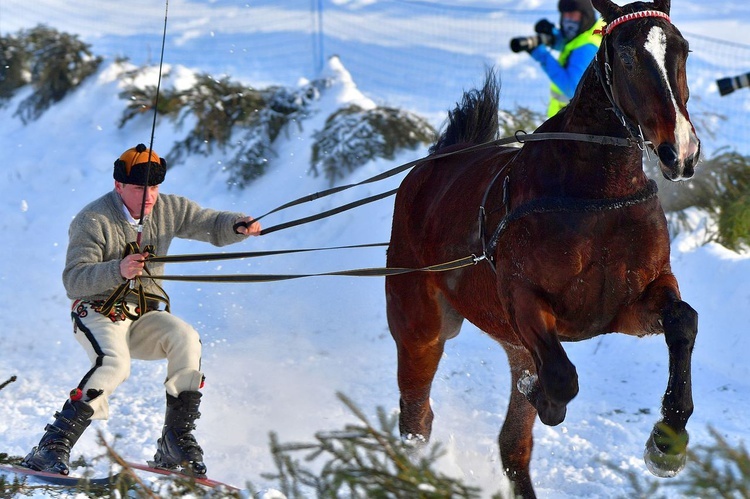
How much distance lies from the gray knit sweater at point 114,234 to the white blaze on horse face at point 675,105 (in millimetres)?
2292

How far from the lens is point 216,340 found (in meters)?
7.39

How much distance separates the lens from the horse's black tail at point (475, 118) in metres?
5.43

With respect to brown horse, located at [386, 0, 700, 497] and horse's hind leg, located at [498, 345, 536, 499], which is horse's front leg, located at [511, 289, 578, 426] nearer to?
brown horse, located at [386, 0, 700, 497]

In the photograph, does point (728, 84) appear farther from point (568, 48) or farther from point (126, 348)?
point (568, 48)

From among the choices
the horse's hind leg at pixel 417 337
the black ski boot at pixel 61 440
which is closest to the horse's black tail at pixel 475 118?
the horse's hind leg at pixel 417 337

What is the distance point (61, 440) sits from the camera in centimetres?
426

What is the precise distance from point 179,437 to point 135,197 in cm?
108

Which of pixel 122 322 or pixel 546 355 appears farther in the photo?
pixel 122 322

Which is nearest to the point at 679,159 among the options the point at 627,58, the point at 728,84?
the point at 627,58

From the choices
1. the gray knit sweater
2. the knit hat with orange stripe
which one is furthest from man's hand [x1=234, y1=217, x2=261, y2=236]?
the knit hat with orange stripe

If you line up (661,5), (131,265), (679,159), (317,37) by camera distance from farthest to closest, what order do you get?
1. (317,37)
2. (131,265)
3. (661,5)
4. (679,159)

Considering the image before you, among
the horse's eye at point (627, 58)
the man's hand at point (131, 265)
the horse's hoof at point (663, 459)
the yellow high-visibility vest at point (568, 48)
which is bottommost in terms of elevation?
the horse's hoof at point (663, 459)

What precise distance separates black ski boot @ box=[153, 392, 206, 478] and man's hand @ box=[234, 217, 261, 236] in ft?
2.68

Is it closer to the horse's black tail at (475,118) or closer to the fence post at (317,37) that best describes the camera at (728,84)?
the horse's black tail at (475,118)
